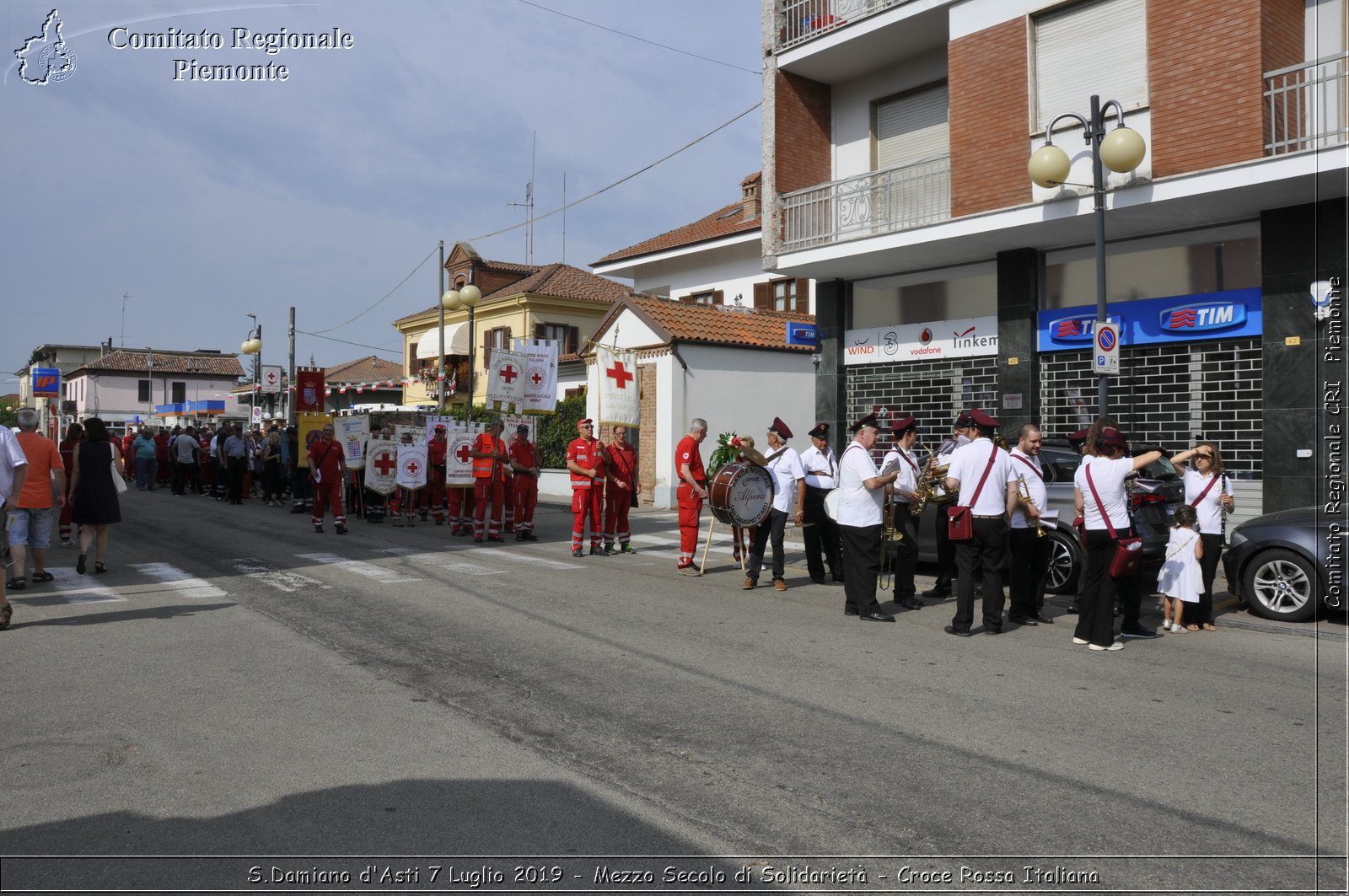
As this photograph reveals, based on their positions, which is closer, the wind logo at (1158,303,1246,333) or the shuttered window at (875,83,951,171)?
the wind logo at (1158,303,1246,333)

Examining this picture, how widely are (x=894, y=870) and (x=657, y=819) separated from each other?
3.40ft

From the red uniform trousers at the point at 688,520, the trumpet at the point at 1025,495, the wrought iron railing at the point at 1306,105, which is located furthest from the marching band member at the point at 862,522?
the wrought iron railing at the point at 1306,105

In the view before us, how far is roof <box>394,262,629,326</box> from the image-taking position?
42281mm

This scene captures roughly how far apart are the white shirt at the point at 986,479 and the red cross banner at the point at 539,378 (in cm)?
1218

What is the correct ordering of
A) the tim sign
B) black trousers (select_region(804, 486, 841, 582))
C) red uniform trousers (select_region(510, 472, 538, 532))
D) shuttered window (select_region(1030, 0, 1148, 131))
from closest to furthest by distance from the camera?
black trousers (select_region(804, 486, 841, 582))
shuttered window (select_region(1030, 0, 1148, 131))
red uniform trousers (select_region(510, 472, 538, 532))
the tim sign

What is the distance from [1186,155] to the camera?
1366 cm

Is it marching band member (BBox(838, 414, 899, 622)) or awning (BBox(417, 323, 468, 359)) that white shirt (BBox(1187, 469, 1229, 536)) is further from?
awning (BBox(417, 323, 468, 359))

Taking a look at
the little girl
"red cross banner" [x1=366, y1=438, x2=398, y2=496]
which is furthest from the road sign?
"red cross banner" [x1=366, y1=438, x2=398, y2=496]

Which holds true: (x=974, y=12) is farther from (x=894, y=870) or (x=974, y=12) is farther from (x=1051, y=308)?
(x=894, y=870)

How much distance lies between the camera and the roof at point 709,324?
78.1 feet

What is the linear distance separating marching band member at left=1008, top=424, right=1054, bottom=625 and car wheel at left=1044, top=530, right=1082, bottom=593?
1.39 m

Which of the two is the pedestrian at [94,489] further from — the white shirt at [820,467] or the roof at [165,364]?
the roof at [165,364]

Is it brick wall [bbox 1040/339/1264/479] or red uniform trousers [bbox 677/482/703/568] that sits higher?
brick wall [bbox 1040/339/1264/479]

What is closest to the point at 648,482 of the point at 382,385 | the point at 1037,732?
the point at 1037,732
